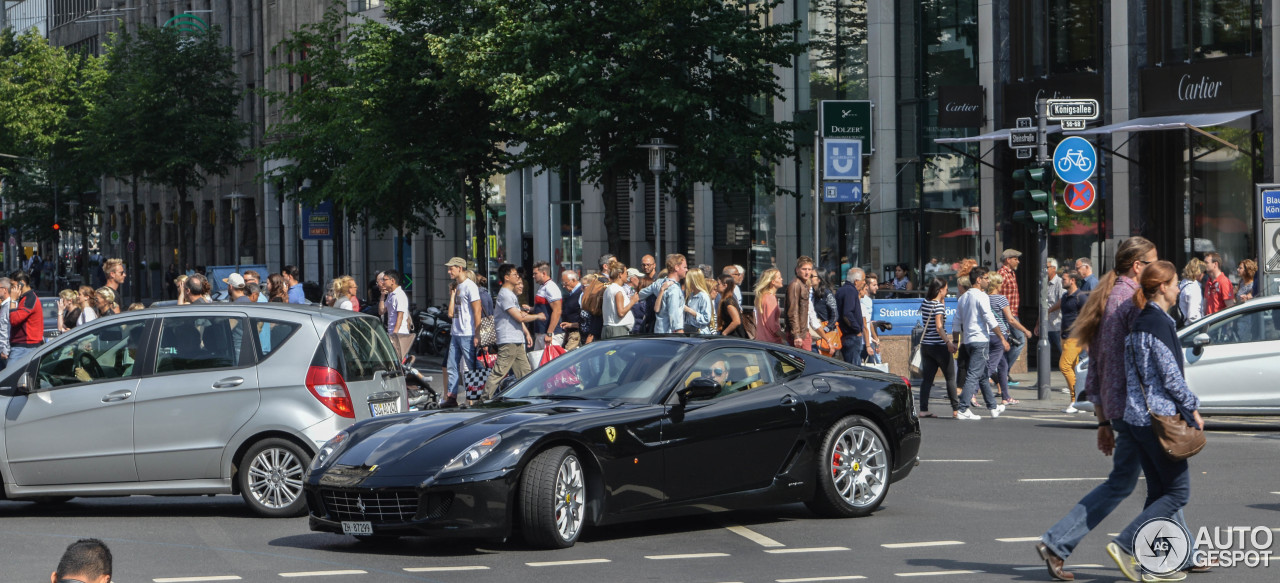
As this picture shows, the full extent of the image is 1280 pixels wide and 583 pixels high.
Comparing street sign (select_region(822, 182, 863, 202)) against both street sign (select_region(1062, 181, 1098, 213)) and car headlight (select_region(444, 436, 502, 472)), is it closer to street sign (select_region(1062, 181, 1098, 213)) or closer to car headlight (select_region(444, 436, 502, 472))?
street sign (select_region(1062, 181, 1098, 213))

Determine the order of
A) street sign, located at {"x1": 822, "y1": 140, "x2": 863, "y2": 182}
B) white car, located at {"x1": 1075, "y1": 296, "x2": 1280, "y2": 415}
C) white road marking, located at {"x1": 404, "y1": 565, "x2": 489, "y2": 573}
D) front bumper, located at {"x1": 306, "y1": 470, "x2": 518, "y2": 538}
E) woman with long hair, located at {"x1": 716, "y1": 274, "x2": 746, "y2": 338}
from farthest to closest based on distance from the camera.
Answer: street sign, located at {"x1": 822, "y1": 140, "x2": 863, "y2": 182}
woman with long hair, located at {"x1": 716, "y1": 274, "x2": 746, "y2": 338}
white car, located at {"x1": 1075, "y1": 296, "x2": 1280, "y2": 415}
front bumper, located at {"x1": 306, "y1": 470, "x2": 518, "y2": 538}
white road marking, located at {"x1": 404, "y1": 565, "x2": 489, "y2": 573}

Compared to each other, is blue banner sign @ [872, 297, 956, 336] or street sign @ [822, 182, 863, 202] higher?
street sign @ [822, 182, 863, 202]

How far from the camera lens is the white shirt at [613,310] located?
19.1 m

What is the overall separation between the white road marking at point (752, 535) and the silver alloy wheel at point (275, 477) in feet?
9.92

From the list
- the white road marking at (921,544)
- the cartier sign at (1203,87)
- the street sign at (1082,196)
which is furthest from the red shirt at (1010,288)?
the white road marking at (921,544)

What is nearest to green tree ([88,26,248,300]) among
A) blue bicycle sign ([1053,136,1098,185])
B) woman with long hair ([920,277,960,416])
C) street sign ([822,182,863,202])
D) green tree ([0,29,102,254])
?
green tree ([0,29,102,254])

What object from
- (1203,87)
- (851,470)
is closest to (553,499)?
(851,470)

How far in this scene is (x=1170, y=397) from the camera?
7883 millimetres

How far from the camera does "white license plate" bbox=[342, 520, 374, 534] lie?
9.28m

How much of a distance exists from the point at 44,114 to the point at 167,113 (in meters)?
13.4

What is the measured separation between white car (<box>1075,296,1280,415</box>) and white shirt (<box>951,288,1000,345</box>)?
2.23 metres

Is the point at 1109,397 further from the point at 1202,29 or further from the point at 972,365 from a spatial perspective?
the point at 1202,29

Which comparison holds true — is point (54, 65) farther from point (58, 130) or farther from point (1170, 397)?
point (1170, 397)

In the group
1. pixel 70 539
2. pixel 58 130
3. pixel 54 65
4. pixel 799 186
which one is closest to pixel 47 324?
pixel 799 186
